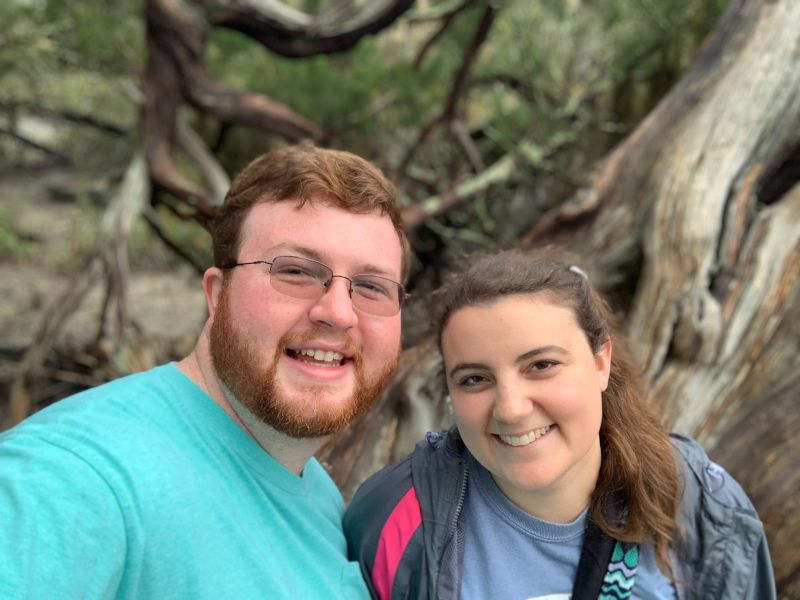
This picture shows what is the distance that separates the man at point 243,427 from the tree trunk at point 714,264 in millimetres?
985

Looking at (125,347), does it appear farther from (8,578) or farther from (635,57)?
(635,57)

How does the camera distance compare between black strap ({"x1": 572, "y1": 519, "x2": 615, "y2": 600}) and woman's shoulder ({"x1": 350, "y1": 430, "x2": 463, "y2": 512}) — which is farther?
woman's shoulder ({"x1": 350, "y1": 430, "x2": 463, "y2": 512})

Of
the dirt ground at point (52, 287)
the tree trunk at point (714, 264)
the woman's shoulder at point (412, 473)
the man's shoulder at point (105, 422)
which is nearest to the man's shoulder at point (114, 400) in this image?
the man's shoulder at point (105, 422)

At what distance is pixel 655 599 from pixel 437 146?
15.4 feet

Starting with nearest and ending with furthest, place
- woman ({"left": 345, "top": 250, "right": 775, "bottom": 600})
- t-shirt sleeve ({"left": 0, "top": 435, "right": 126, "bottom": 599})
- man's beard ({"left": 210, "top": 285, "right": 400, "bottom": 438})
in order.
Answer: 1. t-shirt sleeve ({"left": 0, "top": 435, "right": 126, "bottom": 599})
2. man's beard ({"left": 210, "top": 285, "right": 400, "bottom": 438})
3. woman ({"left": 345, "top": 250, "right": 775, "bottom": 600})

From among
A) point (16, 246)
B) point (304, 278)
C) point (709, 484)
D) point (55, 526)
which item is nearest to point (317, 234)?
point (304, 278)

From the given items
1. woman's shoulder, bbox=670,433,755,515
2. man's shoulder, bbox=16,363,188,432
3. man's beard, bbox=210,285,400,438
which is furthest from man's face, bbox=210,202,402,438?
woman's shoulder, bbox=670,433,755,515

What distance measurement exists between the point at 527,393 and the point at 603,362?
30 centimetres

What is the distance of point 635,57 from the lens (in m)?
4.77

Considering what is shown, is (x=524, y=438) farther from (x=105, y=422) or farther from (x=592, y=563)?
(x=105, y=422)

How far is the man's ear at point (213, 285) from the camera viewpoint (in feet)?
4.99

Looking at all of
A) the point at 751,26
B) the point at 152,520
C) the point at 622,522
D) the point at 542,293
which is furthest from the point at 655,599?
the point at 751,26

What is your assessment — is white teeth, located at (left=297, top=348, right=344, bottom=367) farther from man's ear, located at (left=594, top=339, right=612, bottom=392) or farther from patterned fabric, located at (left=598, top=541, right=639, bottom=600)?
patterned fabric, located at (left=598, top=541, right=639, bottom=600)

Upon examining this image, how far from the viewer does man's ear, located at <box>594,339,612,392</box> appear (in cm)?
160
